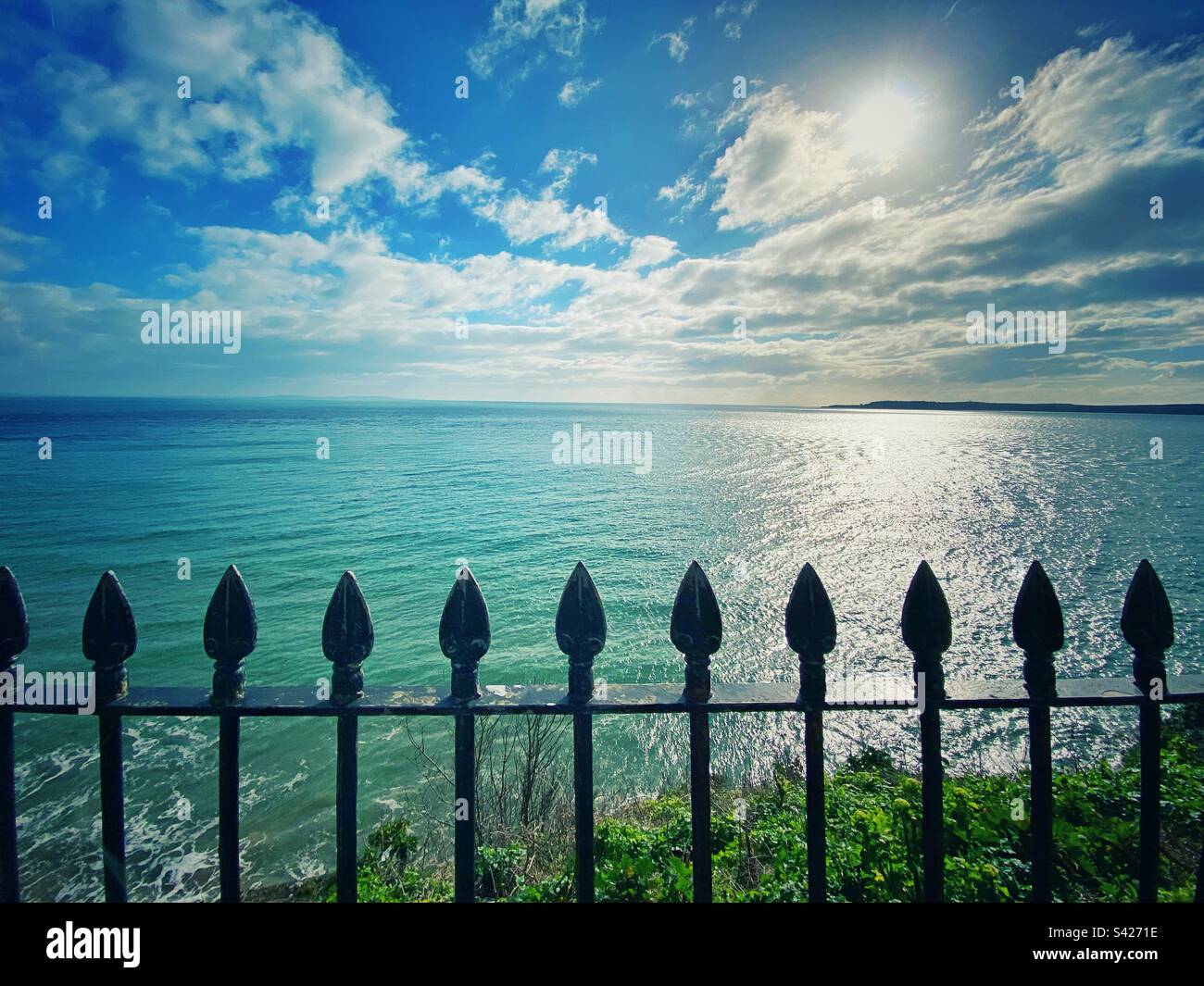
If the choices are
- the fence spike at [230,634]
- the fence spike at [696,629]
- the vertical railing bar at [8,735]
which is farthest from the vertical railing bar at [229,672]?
the fence spike at [696,629]

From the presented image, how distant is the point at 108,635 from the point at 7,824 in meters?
0.88

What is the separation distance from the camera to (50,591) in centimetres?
1802

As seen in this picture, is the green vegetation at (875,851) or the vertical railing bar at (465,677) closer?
the vertical railing bar at (465,677)

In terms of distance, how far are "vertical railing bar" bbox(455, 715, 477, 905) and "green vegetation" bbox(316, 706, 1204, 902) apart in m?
2.52

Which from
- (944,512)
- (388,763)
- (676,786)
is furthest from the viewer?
(944,512)

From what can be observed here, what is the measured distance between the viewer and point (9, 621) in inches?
76.1

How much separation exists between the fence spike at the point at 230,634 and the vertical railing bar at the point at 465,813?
786 mm

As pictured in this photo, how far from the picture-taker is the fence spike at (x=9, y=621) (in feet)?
6.30

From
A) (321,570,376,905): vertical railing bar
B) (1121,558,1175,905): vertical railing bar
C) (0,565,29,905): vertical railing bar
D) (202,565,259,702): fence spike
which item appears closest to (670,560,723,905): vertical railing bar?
(321,570,376,905): vertical railing bar

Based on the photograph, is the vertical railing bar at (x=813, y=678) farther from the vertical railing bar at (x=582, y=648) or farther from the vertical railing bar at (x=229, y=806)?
the vertical railing bar at (x=229, y=806)

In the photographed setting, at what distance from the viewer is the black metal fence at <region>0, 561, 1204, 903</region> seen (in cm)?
196
